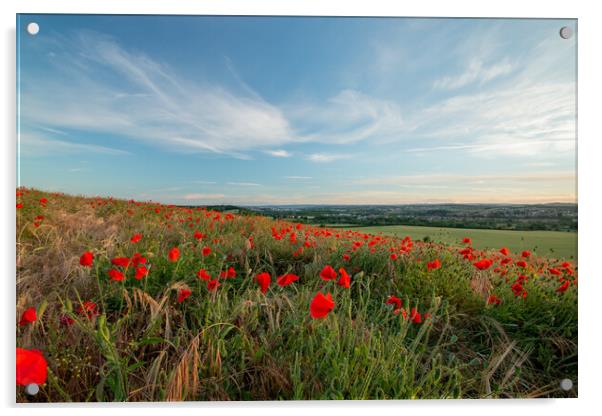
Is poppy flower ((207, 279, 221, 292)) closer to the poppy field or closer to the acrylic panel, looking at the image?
the poppy field

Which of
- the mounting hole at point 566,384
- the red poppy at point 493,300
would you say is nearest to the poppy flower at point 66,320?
the red poppy at point 493,300

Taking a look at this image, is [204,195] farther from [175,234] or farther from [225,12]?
[225,12]

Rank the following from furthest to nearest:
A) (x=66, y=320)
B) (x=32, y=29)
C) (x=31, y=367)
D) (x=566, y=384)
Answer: (x=32, y=29), (x=566, y=384), (x=66, y=320), (x=31, y=367)

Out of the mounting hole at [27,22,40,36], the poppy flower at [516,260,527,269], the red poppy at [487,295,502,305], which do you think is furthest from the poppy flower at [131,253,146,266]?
the poppy flower at [516,260,527,269]

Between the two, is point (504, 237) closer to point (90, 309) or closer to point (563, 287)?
point (563, 287)

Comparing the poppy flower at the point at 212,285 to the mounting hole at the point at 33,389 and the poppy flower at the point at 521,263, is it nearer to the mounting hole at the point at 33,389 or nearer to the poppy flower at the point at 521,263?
the mounting hole at the point at 33,389

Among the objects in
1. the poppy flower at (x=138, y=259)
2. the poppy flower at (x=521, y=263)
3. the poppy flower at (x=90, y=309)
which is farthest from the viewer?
the poppy flower at (x=521, y=263)

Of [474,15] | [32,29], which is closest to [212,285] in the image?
[32,29]

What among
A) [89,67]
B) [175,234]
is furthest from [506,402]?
[89,67]
